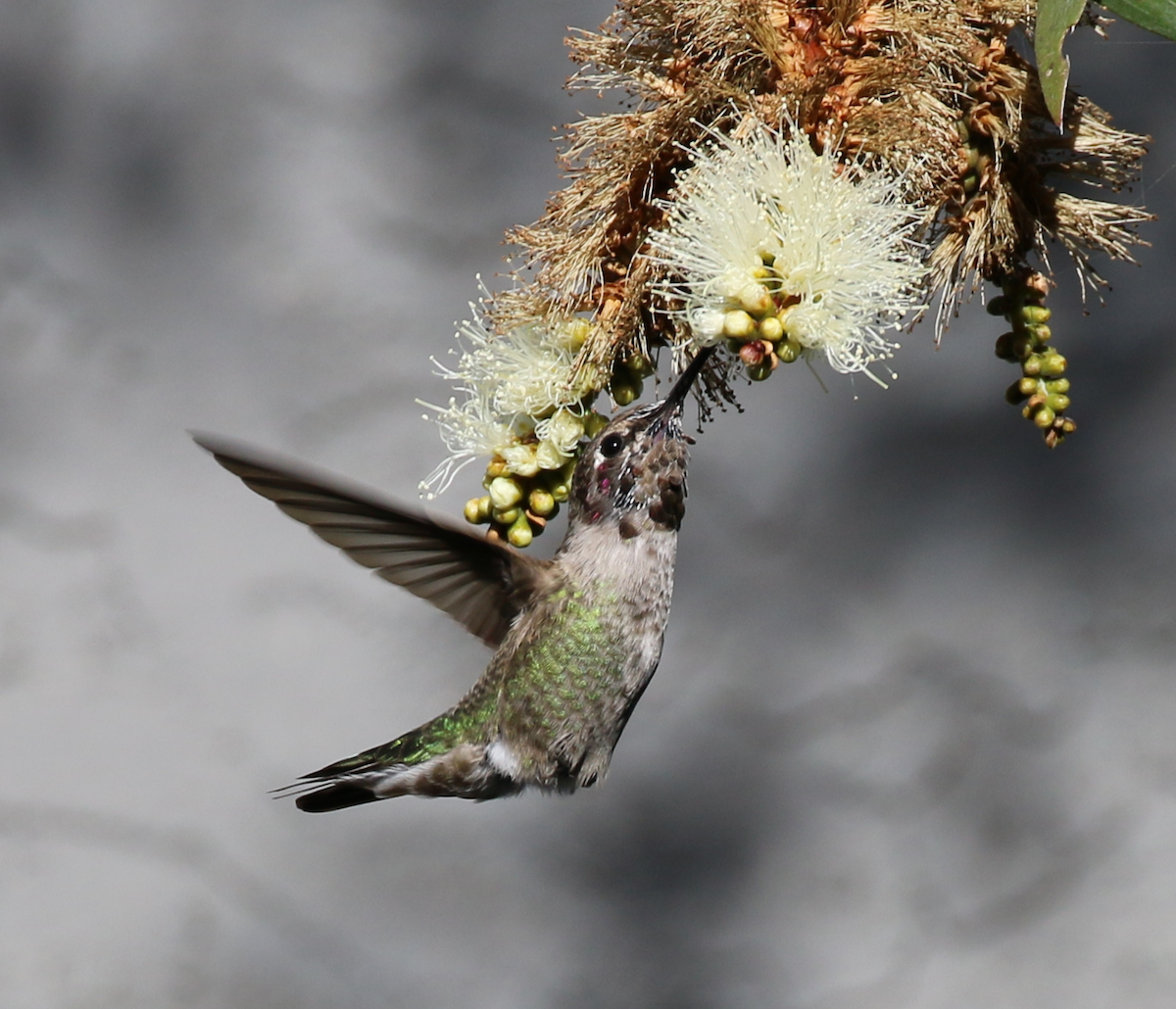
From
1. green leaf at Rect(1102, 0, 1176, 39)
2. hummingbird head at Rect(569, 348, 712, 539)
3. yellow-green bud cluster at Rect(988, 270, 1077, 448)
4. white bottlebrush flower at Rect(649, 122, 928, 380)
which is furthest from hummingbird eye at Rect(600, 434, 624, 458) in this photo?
green leaf at Rect(1102, 0, 1176, 39)

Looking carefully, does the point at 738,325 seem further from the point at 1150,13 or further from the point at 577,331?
the point at 1150,13

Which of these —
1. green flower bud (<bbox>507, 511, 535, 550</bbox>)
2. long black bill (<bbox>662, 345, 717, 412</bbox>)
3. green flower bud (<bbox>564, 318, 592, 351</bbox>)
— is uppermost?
green flower bud (<bbox>564, 318, 592, 351</bbox>)

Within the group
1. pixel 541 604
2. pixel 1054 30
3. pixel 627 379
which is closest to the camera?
pixel 1054 30

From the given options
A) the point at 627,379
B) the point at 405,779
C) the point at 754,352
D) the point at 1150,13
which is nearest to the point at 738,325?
the point at 754,352

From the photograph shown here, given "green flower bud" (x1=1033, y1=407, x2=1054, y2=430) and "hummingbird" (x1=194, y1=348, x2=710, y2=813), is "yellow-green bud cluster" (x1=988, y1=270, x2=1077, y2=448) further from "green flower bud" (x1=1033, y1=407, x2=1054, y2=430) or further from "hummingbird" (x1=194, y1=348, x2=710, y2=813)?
"hummingbird" (x1=194, y1=348, x2=710, y2=813)

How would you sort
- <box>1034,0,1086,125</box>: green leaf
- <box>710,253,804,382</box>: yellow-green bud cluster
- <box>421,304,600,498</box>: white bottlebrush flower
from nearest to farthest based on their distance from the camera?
1. <box>1034,0,1086,125</box>: green leaf
2. <box>710,253,804,382</box>: yellow-green bud cluster
3. <box>421,304,600,498</box>: white bottlebrush flower

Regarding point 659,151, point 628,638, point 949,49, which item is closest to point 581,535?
point 628,638

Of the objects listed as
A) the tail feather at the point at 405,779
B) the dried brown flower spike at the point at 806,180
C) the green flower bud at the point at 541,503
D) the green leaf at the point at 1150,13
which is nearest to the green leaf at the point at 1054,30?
the green leaf at the point at 1150,13
